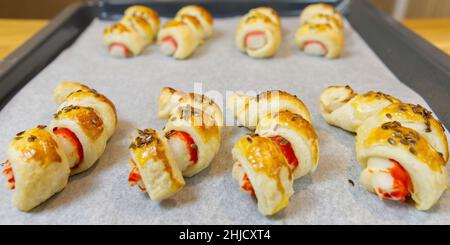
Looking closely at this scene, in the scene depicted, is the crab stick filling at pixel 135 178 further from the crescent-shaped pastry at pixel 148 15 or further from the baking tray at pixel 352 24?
the crescent-shaped pastry at pixel 148 15

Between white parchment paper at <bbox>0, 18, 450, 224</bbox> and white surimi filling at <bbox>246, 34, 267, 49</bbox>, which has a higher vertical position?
white surimi filling at <bbox>246, 34, 267, 49</bbox>

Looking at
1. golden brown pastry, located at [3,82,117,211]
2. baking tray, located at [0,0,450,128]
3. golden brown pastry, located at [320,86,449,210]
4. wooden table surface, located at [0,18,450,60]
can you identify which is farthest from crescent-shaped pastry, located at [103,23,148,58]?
golden brown pastry, located at [320,86,449,210]

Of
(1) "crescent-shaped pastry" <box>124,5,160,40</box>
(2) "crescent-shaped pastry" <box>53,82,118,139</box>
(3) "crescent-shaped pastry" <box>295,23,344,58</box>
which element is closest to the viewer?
(2) "crescent-shaped pastry" <box>53,82,118,139</box>

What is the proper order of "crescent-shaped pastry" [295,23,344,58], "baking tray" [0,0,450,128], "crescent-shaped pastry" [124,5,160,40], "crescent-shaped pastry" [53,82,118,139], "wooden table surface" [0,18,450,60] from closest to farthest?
"crescent-shaped pastry" [53,82,118,139], "baking tray" [0,0,450,128], "crescent-shaped pastry" [295,23,344,58], "wooden table surface" [0,18,450,60], "crescent-shaped pastry" [124,5,160,40]

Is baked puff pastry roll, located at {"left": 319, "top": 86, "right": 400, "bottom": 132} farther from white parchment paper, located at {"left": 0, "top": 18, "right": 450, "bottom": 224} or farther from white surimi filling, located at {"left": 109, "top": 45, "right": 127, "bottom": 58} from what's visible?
white surimi filling, located at {"left": 109, "top": 45, "right": 127, "bottom": 58}

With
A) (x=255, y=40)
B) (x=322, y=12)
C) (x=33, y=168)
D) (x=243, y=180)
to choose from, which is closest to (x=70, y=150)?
(x=33, y=168)

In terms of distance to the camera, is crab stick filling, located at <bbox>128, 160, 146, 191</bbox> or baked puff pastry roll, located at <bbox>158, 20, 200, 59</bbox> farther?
baked puff pastry roll, located at <bbox>158, 20, 200, 59</bbox>

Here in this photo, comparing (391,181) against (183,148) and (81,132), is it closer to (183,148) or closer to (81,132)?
(183,148)

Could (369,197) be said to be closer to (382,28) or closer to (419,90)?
(419,90)
